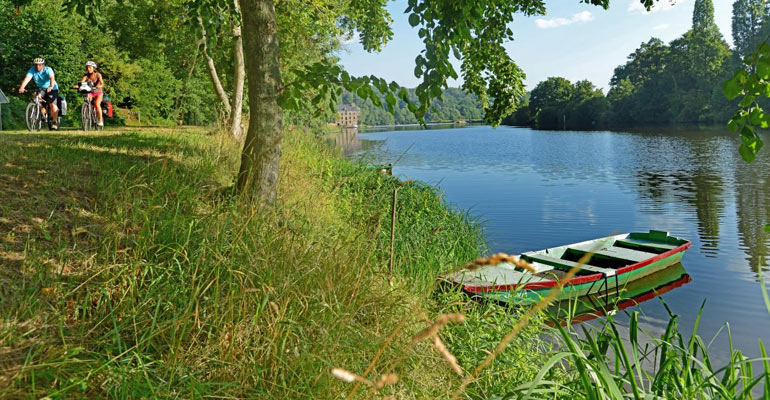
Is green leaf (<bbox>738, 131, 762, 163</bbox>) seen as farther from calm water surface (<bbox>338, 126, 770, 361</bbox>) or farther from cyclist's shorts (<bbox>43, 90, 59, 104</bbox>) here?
cyclist's shorts (<bbox>43, 90, 59, 104</bbox>)

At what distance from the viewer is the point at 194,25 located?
6965 millimetres

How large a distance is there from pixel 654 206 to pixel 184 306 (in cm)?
1885

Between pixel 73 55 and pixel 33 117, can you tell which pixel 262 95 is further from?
pixel 73 55

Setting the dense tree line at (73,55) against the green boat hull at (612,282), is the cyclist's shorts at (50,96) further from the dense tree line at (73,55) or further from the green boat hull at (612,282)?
the green boat hull at (612,282)

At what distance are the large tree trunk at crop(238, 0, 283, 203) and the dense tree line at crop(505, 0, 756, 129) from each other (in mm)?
62654

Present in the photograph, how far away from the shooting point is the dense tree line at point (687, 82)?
206 feet

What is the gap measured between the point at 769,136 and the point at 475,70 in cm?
4376

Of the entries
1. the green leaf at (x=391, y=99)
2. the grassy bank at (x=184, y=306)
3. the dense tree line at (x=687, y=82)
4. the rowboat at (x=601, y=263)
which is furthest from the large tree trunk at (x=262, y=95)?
the dense tree line at (x=687, y=82)

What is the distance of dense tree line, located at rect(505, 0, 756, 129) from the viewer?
206ft

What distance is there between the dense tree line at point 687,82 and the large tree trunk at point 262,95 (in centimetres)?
6265

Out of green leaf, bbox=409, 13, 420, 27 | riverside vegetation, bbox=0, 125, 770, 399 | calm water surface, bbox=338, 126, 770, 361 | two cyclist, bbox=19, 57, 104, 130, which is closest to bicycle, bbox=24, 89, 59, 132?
two cyclist, bbox=19, 57, 104, 130

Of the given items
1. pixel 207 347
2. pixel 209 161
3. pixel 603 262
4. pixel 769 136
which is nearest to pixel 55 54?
pixel 209 161

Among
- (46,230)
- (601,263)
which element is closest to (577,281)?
(601,263)

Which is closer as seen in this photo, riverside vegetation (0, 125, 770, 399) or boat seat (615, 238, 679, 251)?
riverside vegetation (0, 125, 770, 399)
